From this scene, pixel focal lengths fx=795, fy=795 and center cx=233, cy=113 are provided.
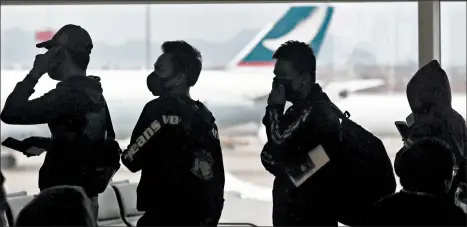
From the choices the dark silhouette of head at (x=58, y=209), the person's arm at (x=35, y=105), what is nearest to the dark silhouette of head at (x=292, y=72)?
the person's arm at (x=35, y=105)

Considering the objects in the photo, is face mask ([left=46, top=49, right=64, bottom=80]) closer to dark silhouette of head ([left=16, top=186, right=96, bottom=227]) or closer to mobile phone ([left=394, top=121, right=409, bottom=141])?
dark silhouette of head ([left=16, top=186, right=96, bottom=227])

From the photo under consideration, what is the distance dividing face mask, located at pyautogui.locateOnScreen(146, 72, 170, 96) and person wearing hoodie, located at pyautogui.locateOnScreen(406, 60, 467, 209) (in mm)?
1200

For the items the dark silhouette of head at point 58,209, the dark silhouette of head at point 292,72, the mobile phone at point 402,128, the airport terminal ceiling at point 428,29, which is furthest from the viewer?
the airport terminal ceiling at point 428,29

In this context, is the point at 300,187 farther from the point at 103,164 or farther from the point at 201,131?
the point at 103,164

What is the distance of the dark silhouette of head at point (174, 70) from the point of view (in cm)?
Answer: 384

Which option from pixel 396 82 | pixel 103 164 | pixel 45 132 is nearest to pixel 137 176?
pixel 103 164

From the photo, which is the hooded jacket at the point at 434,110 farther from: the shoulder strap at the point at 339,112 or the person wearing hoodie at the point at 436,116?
the shoulder strap at the point at 339,112

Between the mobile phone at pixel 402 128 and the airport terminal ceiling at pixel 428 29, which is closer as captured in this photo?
the mobile phone at pixel 402 128

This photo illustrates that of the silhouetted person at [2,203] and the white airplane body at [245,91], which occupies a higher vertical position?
the white airplane body at [245,91]

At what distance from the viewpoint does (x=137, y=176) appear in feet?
12.6

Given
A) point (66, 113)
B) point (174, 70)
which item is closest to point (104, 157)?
point (66, 113)

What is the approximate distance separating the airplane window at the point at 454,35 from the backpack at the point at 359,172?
0.59m

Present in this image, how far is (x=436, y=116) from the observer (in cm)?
392

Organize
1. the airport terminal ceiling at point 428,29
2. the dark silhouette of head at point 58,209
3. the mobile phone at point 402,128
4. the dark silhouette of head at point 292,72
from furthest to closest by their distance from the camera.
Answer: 1. the airport terminal ceiling at point 428,29
2. the mobile phone at point 402,128
3. the dark silhouette of head at point 292,72
4. the dark silhouette of head at point 58,209
